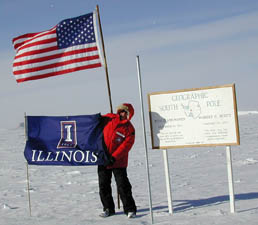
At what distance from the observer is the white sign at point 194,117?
17.7 ft

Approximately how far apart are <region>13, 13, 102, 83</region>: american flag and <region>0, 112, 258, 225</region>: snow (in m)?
2.54

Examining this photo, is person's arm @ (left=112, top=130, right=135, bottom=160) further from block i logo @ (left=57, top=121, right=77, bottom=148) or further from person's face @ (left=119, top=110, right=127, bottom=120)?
block i logo @ (left=57, top=121, right=77, bottom=148)

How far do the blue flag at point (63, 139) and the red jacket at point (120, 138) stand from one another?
9.8 inches

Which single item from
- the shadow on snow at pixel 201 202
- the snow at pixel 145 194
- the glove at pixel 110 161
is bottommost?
the shadow on snow at pixel 201 202

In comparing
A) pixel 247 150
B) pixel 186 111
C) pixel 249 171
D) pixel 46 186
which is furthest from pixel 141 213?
pixel 247 150

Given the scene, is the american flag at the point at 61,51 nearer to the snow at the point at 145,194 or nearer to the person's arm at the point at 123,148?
the person's arm at the point at 123,148

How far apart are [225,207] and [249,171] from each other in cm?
444

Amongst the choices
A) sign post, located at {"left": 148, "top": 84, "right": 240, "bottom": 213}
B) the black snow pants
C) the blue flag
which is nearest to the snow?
the black snow pants

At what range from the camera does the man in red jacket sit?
221 inches

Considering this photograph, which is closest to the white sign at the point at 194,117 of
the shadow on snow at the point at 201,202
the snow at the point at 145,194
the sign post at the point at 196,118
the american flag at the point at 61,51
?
the sign post at the point at 196,118

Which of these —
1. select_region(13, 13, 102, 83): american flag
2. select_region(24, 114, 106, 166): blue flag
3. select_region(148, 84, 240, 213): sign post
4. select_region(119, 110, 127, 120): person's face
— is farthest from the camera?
select_region(13, 13, 102, 83): american flag

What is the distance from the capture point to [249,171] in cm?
993

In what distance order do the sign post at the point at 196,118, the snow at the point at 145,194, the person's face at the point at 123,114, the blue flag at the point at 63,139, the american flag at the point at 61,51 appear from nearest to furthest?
the sign post at the point at 196,118 < the snow at the point at 145,194 < the person's face at the point at 123,114 < the blue flag at the point at 63,139 < the american flag at the point at 61,51

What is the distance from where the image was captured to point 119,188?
566 centimetres
